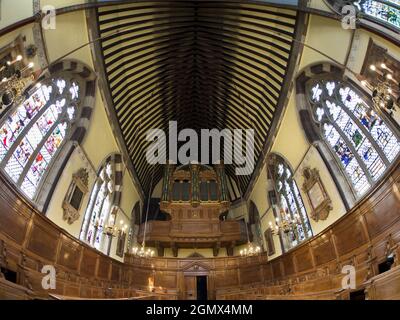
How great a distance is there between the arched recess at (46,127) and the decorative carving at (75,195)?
0.99 meters

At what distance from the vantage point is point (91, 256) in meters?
12.6

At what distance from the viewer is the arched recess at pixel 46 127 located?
8.26m

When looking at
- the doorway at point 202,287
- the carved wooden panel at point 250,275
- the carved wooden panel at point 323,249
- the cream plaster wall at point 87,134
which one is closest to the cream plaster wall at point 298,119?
the carved wooden panel at point 323,249

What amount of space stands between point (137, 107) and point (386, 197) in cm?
1086

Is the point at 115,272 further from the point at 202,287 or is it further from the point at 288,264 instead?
the point at 288,264

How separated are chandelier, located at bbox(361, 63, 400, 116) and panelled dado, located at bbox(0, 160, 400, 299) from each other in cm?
165

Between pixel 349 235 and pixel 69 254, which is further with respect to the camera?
pixel 69 254

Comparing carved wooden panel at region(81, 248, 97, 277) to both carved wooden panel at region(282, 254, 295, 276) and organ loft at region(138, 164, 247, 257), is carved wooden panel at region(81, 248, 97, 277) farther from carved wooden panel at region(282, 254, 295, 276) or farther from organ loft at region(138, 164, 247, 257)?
carved wooden panel at region(282, 254, 295, 276)

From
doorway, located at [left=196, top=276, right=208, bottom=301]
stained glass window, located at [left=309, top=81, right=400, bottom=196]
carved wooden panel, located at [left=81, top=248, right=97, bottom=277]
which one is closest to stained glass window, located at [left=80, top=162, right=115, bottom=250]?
carved wooden panel, located at [left=81, top=248, right=97, bottom=277]

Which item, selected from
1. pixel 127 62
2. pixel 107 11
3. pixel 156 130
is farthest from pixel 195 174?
pixel 107 11

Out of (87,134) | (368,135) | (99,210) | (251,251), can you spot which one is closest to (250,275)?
(251,251)

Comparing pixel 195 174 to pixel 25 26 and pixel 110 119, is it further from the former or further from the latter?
pixel 25 26

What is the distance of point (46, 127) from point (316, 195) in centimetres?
987

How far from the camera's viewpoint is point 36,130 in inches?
366
